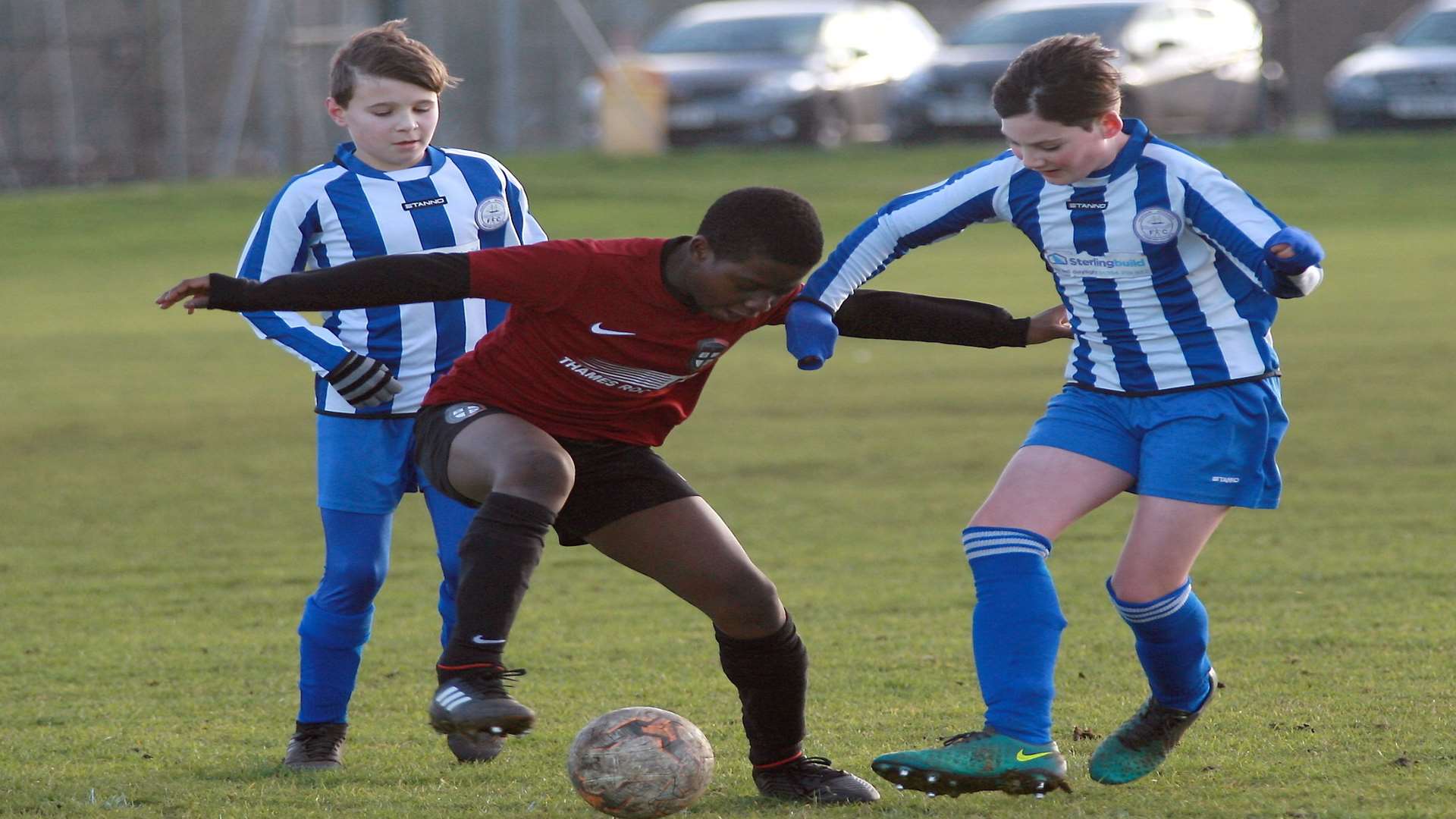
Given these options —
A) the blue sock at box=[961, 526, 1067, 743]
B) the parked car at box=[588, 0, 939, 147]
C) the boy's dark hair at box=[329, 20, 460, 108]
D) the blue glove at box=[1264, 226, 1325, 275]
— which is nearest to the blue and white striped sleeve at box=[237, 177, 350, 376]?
the boy's dark hair at box=[329, 20, 460, 108]

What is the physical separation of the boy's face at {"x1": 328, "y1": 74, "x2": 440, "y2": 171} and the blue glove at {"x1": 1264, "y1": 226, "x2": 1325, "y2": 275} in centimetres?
218

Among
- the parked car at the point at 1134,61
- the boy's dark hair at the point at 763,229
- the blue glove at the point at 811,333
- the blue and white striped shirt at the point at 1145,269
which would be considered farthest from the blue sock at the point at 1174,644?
the parked car at the point at 1134,61

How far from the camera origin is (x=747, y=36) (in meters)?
25.5

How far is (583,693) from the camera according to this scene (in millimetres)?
5773

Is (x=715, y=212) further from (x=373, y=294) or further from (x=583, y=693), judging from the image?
(x=583, y=693)

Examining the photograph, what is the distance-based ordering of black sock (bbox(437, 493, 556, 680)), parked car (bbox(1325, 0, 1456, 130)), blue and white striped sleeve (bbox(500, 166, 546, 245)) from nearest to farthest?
black sock (bbox(437, 493, 556, 680)) < blue and white striped sleeve (bbox(500, 166, 546, 245)) < parked car (bbox(1325, 0, 1456, 130))

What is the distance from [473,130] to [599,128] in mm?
2860

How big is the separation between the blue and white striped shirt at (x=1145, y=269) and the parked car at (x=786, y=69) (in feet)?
66.7

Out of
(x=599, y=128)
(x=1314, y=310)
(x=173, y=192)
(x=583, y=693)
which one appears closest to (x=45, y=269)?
(x=173, y=192)

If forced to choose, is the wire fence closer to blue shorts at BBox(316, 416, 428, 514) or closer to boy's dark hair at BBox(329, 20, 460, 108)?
boy's dark hair at BBox(329, 20, 460, 108)

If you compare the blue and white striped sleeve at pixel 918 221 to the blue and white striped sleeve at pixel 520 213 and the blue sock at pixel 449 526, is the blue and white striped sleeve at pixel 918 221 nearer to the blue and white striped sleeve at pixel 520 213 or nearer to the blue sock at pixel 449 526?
the blue and white striped sleeve at pixel 520 213

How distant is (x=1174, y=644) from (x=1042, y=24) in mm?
20484

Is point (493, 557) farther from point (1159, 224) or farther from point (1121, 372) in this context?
point (1159, 224)

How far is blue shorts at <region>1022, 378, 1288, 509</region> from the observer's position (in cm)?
451
